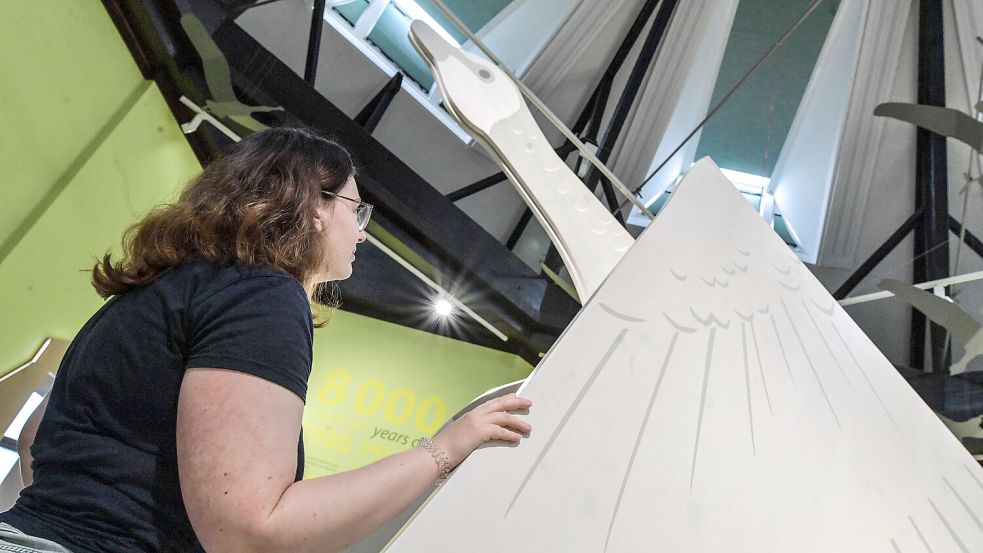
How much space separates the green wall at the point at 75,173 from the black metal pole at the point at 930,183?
2.80 metres

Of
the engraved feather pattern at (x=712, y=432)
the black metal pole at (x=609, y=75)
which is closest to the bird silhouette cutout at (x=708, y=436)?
the engraved feather pattern at (x=712, y=432)

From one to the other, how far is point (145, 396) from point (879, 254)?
4692mm

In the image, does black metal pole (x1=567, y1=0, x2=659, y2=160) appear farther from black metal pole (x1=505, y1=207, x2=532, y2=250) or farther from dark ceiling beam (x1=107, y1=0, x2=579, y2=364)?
dark ceiling beam (x1=107, y1=0, x2=579, y2=364)

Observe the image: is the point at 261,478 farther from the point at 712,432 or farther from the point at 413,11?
the point at 413,11

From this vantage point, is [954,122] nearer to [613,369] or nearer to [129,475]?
[613,369]

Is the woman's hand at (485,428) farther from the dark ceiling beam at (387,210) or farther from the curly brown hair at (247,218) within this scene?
the dark ceiling beam at (387,210)

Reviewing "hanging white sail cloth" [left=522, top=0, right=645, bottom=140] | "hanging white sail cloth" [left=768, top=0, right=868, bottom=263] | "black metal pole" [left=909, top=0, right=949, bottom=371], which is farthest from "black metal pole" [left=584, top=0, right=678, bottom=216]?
"black metal pole" [left=909, top=0, right=949, bottom=371]

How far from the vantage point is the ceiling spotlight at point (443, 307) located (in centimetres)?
375

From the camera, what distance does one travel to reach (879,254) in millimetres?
4281

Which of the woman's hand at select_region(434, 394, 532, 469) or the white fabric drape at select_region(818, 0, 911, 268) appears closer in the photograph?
the woman's hand at select_region(434, 394, 532, 469)

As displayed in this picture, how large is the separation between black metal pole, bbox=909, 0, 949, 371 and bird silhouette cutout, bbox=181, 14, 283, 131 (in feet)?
11.0

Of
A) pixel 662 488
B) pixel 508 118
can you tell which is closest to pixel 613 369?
pixel 662 488

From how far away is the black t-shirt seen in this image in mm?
550

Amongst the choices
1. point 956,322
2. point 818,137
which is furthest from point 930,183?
point 956,322
